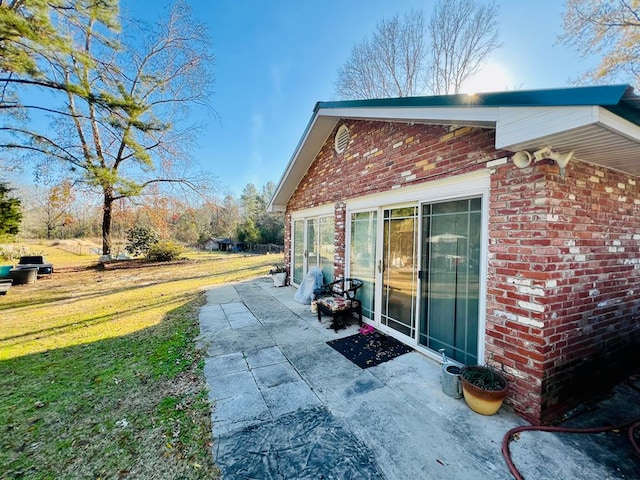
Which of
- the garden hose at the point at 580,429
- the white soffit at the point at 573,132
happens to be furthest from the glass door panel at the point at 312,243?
the garden hose at the point at 580,429

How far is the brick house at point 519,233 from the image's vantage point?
Answer: 7.73ft

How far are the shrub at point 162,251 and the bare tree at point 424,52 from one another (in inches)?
604

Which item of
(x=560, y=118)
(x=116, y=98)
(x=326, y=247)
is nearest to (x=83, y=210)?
(x=116, y=98)

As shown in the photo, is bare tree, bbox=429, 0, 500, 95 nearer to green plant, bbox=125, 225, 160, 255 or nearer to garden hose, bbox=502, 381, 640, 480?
garden hose, bbox=502, 381, 640, 480

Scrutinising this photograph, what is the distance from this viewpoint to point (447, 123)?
11.5 feet

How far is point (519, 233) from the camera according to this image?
2.72 m

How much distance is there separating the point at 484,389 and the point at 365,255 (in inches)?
126

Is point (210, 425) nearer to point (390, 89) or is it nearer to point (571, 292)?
point (571, 292)

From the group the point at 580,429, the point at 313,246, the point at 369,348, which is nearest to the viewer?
the point at 580,429

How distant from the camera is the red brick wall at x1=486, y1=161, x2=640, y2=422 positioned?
8.41 ft

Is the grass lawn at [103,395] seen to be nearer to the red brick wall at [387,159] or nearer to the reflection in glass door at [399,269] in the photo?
the reflection in glass door at [399,269]

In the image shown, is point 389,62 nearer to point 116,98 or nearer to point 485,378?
point 116,98

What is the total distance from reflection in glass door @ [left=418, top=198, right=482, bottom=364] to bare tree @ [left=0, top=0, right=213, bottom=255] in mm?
13193

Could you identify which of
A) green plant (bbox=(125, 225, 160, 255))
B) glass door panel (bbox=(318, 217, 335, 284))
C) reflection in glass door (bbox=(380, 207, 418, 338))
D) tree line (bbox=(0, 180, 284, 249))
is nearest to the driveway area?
reflection in glass door (bbox=(380, 207, 418, 338))
